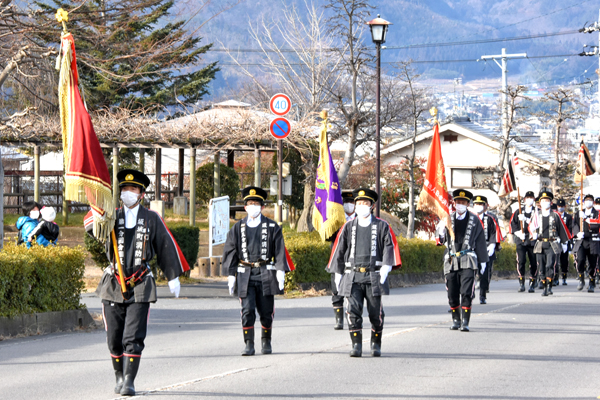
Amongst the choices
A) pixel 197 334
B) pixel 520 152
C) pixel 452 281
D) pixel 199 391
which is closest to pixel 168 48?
pixel 197 334

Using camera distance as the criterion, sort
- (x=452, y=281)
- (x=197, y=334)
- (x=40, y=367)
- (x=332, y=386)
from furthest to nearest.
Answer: (x=452, y=281)
(x=197, y=334)
(x=40, y=367)
(x=332, y=386)

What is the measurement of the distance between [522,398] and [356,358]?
7.49 feet

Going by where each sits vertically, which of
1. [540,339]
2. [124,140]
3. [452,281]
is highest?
[124,140]

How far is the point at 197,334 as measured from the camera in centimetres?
1048

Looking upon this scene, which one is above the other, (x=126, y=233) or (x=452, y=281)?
(x=126, y=233)

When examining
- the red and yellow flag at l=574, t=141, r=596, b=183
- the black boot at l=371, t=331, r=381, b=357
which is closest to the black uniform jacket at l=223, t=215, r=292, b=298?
the black boot at l=371, t=331, r=381, b=357

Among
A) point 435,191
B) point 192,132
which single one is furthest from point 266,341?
point 192,132

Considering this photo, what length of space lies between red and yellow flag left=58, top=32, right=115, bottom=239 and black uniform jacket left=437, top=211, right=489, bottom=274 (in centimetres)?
586

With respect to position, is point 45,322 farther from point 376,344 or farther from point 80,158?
point 376,344

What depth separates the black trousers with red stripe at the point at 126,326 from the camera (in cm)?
663

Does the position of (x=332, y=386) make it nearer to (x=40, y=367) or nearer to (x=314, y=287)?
(x=40, y=367)

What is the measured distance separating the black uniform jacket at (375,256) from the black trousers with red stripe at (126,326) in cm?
281

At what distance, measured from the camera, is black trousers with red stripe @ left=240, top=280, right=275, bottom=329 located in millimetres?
8727

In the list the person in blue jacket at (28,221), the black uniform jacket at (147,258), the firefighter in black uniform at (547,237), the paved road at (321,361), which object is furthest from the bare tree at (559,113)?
the black uniform jacket at (147,258)
